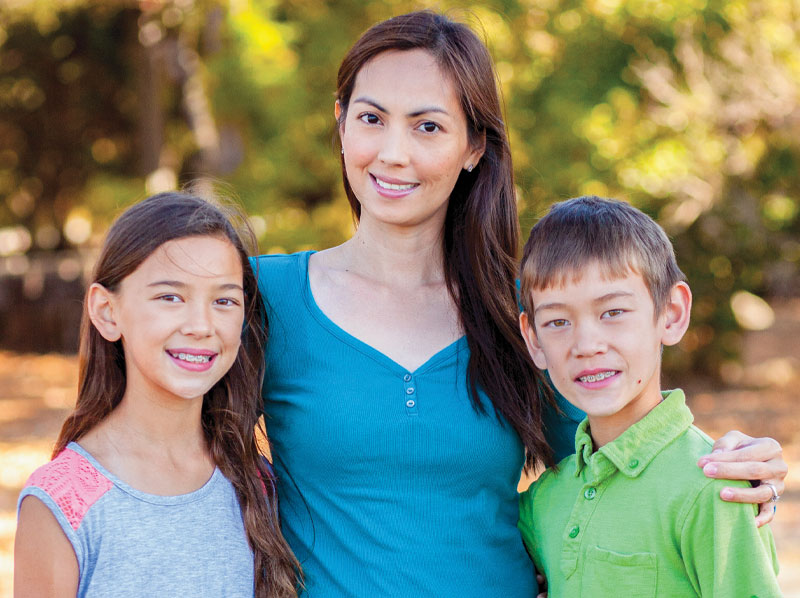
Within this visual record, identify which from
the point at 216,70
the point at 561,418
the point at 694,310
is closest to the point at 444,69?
the point at 561,418

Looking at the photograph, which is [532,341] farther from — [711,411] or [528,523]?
[711,411]

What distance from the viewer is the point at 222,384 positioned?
7.86ft

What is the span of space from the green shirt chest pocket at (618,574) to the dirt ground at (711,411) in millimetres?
3874

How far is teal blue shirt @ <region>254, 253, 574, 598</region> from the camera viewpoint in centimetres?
212

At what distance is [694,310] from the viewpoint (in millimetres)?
10016

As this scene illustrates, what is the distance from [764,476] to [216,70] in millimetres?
7266

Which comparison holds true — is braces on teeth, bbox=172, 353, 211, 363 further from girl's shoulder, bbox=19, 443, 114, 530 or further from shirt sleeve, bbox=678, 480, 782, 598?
shirt sleeve, bbox=678, 480, 782, 598

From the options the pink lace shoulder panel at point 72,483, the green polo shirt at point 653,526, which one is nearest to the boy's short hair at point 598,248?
the green polo shirt at point 653,526

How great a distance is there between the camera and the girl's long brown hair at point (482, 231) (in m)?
2.29

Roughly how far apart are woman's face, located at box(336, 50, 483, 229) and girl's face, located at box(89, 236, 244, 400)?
16.1 inches

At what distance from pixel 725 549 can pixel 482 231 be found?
1.03 meters

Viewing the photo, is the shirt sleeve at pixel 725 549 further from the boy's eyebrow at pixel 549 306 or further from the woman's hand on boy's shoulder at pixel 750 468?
the boy's eyebrow at pixel 549 306

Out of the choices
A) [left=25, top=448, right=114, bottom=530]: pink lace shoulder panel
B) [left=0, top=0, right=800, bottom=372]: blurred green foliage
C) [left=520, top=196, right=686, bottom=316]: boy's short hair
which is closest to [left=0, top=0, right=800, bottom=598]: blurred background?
[left=0, top=0, right=800, bottom=372]: blurred green foliage

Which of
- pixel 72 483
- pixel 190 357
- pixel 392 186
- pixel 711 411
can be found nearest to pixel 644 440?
pixel 392 186
